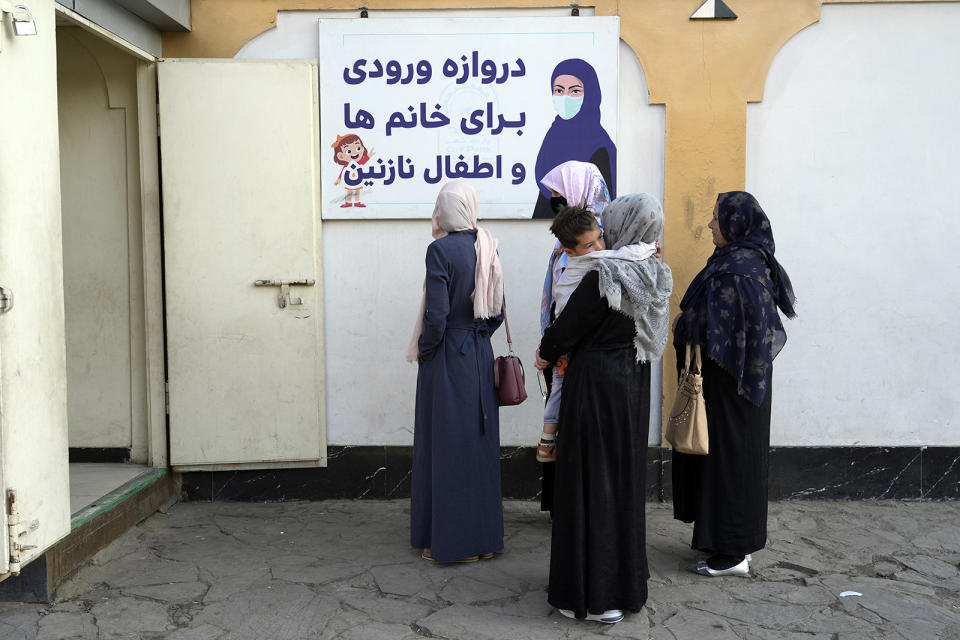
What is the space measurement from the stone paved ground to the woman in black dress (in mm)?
180

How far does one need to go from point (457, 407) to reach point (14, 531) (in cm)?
179

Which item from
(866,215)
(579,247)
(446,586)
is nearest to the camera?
(579,247)

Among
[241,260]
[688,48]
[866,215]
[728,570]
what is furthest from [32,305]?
[866,215]

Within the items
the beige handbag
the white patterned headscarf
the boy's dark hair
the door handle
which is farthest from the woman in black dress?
the door handle

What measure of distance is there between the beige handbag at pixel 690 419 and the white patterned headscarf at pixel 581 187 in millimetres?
939

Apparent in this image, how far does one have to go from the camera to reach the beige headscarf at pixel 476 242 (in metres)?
3.73

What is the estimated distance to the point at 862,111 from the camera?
15.6 ft

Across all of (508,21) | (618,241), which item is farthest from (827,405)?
(508,21)

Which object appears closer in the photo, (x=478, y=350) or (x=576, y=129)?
(x=478, y=350)

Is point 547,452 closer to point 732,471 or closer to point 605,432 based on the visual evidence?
point 605,432

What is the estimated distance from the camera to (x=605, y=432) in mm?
3135

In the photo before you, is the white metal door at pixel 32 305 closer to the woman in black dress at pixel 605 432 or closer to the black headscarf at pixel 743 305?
the woman in black dress at pixel 605 432

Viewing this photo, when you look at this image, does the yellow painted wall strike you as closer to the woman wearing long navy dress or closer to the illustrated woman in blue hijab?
the illustrated woman in blue hijab

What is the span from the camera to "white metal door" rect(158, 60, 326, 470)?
4.55 metres
